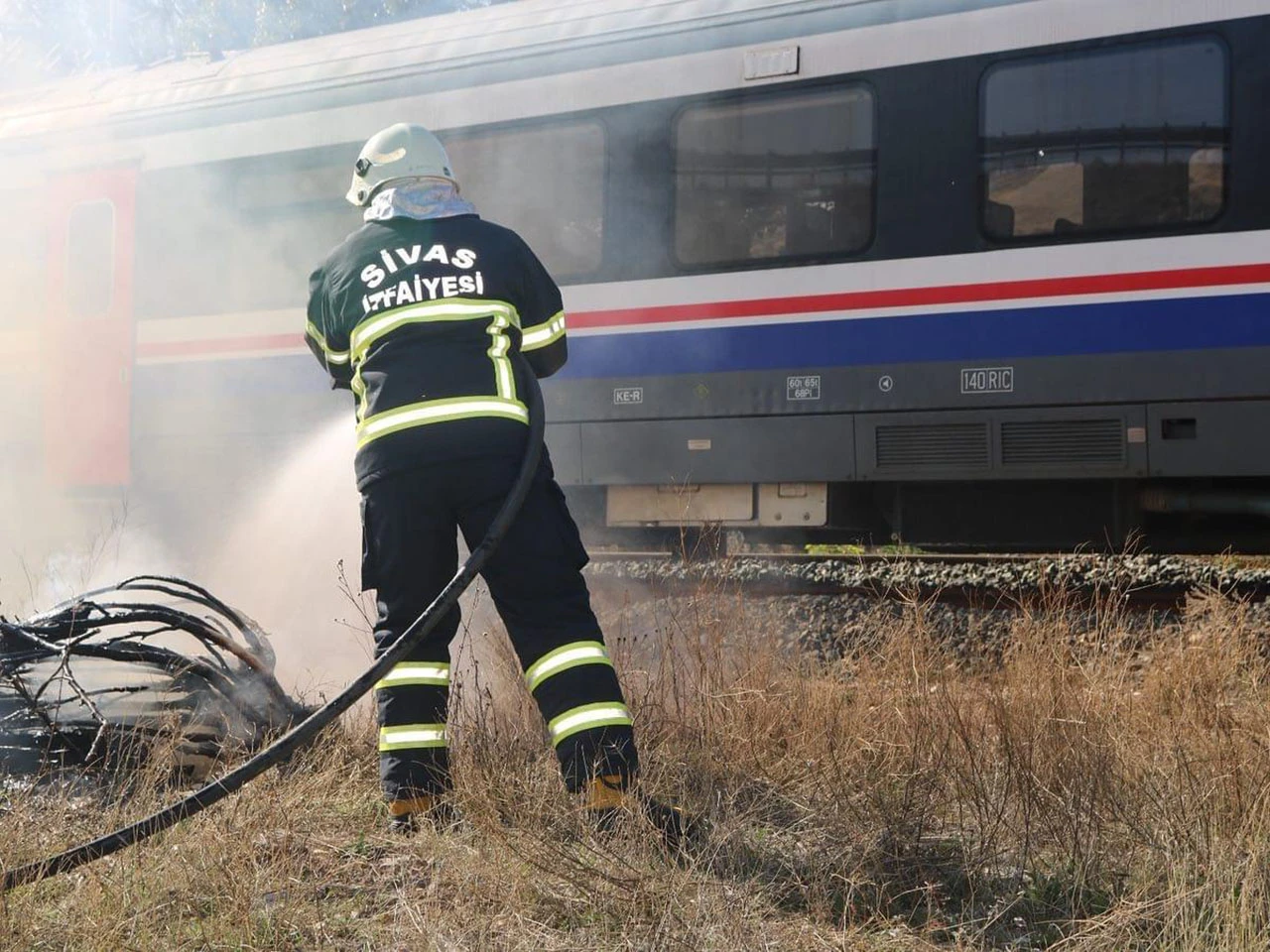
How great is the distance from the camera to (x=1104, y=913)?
287 centimetres

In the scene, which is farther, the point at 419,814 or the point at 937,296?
the point at 937,296

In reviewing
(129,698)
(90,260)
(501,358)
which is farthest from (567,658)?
(90,260)

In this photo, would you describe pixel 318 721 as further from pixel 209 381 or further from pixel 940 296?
pixel 209 381

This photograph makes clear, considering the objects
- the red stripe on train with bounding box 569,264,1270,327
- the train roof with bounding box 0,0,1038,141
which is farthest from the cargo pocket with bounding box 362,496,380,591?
the train roof with bounding box 0,0,1038,141

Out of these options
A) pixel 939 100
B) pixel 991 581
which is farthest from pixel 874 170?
pixel 991 581

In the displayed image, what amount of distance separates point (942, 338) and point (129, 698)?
4386mm

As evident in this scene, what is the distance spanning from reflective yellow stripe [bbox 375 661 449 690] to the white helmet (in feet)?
4.47

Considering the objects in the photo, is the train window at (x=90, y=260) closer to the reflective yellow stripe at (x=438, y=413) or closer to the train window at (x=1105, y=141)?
the train window at (x=1105, y=141)

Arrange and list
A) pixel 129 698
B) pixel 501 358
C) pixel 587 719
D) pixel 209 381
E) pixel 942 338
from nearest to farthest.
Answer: pixel 587 719
pixel 501 358
pixel 129 698
pixel 942 338
pixel 209 381

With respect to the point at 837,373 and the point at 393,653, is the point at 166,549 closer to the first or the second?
the point at 837,373

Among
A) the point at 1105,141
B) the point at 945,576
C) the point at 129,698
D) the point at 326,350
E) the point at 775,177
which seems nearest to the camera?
the point at 326,350

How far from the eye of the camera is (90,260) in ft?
32.3

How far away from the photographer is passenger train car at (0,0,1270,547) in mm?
6613

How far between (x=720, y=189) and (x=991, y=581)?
8.62 ft
